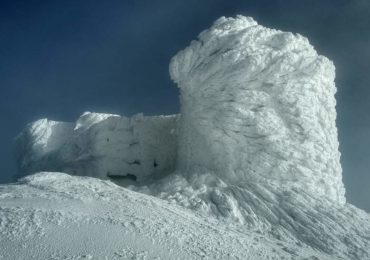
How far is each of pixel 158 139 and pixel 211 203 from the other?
7.32 m

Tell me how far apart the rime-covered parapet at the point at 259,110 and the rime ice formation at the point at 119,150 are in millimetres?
2843

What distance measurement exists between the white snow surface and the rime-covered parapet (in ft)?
0.14

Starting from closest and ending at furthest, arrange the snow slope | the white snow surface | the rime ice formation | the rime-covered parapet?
the snow slope < the white snow surface < the rime-covered parapet < the rime ice formation

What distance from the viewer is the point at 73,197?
34.4 ft

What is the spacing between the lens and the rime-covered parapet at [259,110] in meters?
13.8

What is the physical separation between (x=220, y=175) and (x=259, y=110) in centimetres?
302

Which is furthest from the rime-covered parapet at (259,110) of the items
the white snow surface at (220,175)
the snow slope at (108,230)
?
the snow slope at (108,230)

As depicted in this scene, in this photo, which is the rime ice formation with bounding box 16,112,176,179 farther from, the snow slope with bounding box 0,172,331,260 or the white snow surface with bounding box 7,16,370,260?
the snow slope with bounding box 0,172,331,260

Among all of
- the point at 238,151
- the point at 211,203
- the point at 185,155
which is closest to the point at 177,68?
the point at 185,155

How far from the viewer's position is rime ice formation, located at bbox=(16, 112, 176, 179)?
18.7 metres

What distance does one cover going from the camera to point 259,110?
14.7 m

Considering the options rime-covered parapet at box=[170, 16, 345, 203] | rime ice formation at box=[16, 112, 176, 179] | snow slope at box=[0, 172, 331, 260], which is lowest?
snow slope at box=[0, 172, 331, 260]

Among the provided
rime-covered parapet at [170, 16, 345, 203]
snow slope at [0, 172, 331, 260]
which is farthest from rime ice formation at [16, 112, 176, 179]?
snow slope at [0, 172, 331, 260]

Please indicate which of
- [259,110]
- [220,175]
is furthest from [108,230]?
[259,110]
